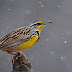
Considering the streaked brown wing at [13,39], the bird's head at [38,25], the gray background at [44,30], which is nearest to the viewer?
the streaked brown wing at [13,39]

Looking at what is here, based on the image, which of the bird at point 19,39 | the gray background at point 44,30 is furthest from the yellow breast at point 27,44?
the gray background at point 44,30

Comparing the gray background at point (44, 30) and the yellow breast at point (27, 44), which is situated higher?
the gray background at point (44, 30)

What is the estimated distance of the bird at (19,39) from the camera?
2.81 metres

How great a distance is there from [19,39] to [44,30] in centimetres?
190

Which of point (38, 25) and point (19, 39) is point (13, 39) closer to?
point (19, 39)

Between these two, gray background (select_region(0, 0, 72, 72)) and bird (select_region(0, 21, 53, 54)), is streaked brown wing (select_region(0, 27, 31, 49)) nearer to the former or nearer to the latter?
bird (select_region(0, 21, 53, 54))

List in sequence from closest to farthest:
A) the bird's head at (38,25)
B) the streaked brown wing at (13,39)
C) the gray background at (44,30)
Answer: the streaked brown wing at (13,39) < the bird's head at (38,25) < the gray background at (44,30)

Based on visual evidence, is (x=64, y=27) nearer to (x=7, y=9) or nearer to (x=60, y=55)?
(x=60, y=55)

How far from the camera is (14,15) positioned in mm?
4887

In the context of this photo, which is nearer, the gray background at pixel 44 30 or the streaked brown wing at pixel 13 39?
the streaked brown wing at pixel 13 39

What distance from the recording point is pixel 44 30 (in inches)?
186

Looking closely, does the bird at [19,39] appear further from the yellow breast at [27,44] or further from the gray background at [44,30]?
the gray background at [44,30]

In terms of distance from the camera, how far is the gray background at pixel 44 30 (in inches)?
172

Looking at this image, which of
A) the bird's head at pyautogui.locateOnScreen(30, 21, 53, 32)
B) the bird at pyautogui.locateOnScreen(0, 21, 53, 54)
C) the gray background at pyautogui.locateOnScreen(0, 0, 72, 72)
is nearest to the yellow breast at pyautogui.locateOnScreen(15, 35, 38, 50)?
the bird at pyautogui.locateOnScreen(0, 21, 53, 54)
